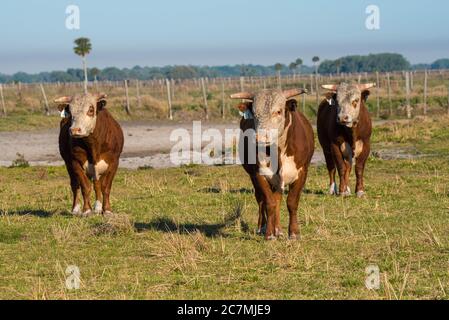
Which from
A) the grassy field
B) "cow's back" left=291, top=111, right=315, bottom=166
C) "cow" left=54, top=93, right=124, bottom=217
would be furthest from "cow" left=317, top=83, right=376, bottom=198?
"cow" left=54, top=93, right=124, bottom=217

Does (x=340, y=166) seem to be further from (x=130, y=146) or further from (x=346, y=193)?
(x=130, y=146)

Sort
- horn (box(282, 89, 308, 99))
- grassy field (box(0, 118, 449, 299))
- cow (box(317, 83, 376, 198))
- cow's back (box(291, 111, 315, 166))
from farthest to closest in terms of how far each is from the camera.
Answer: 1. cow (box(317, 83, 376, 198))
2. cow's back (box(291, 111, 315, 166))
3. horn (box(282, 89, 308, 99))
4. grassy field (box(0, 118, 449, 299))

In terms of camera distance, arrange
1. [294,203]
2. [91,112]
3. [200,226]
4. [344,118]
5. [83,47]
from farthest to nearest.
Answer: [83,47] < [344,118] < [91,112] < [200,226] < [294,203]

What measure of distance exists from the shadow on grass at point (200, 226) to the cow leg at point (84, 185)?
1267mm

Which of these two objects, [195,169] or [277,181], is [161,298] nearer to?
[277,181]

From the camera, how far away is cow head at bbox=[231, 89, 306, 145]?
9883mm

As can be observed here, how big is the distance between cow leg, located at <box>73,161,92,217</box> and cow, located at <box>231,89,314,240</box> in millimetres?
3335

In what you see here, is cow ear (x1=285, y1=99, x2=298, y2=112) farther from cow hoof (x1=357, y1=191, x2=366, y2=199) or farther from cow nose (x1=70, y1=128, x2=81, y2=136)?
cow hoof (x1=357, y1=191, x2=366, y2=199)

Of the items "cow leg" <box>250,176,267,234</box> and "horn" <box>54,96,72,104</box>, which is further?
"horn" <box>54,96,72,104</box>

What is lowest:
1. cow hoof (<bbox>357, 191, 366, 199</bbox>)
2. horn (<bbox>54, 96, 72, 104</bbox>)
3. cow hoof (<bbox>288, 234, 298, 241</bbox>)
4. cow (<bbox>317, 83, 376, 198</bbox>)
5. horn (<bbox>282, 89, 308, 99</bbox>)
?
cow hoof (<bbox>357, 191, 366, 199</bbox>)

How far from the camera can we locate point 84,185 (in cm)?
1273

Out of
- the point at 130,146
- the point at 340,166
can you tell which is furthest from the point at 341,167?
the point at 130,146

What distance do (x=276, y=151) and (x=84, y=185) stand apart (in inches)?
153

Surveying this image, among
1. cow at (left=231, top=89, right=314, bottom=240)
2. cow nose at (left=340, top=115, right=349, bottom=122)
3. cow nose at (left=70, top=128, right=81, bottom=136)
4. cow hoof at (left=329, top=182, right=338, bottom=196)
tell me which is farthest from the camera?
cow hoof at (left=329, top=182, right=338, bottom=196)
